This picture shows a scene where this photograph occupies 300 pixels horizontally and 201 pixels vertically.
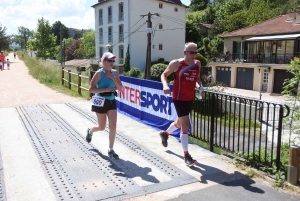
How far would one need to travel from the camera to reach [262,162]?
4.50 m

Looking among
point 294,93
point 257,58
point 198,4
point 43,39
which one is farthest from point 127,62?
Result: point 198,4

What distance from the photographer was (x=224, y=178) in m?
4.16

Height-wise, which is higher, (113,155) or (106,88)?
(106,88)

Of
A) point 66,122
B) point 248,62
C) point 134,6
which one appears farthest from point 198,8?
point 66,122

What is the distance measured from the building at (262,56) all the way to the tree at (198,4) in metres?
45.7

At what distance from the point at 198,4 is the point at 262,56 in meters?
53.4

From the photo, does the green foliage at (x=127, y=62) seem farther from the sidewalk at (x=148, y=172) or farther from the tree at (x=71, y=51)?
the tree at (x=71, y=51)

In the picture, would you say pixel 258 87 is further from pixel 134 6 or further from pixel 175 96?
pixel 175 96

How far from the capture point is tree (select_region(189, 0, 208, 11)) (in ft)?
261

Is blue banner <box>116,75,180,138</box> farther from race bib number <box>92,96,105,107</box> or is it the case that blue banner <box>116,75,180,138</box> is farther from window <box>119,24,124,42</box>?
window <box>119,24,124,42</box>

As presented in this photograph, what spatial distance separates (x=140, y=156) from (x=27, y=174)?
5.92ft

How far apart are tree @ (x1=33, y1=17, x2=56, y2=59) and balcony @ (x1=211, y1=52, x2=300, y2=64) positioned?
2605cm

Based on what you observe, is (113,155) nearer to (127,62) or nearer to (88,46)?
(127,62)

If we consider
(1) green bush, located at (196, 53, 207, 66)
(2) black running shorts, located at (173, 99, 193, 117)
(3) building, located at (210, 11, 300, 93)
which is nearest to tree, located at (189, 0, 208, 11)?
(1) green bush, located at (196, 53, 207, 66)
